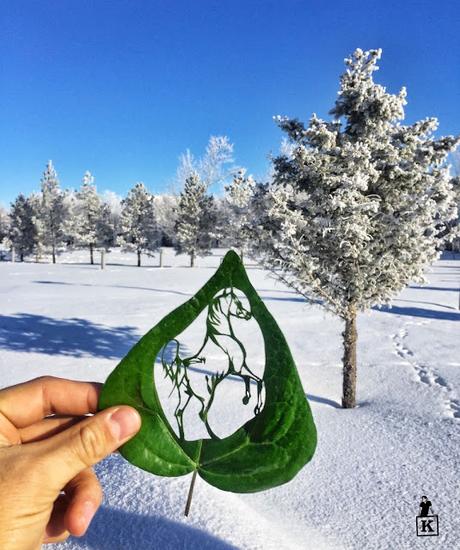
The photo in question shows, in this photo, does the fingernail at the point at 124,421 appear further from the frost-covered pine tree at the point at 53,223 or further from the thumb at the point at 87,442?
the frost-covered pine tree at the point at 53,223

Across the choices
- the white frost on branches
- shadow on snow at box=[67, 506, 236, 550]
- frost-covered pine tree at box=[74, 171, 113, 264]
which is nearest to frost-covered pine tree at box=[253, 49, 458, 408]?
the white frost on branches

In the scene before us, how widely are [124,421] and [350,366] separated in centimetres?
713

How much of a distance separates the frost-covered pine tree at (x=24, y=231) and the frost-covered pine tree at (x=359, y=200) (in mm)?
44078

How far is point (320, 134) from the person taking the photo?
693 cm

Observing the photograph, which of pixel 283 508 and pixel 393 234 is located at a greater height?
pixel 393 234

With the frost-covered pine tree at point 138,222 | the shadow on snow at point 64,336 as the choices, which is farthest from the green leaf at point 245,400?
the frost-covered pine tree at point 138,222

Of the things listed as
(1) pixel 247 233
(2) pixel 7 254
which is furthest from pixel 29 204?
(1) pixel 247 233

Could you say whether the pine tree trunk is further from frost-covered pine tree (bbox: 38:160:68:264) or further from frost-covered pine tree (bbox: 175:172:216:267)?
frost-covered pine tree (bbox: 38:160:68:264)

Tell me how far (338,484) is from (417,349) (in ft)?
26.8

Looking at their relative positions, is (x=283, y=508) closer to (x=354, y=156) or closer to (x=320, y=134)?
(x=354, y=156)

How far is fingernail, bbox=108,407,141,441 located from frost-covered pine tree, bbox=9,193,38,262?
48166 millimetres

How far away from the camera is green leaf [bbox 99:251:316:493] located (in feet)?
4.56

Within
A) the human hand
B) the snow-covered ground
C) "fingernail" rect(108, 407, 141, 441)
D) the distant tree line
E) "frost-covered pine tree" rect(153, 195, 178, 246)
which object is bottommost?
the snow-covered ground

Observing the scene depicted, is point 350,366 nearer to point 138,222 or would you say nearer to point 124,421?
point 124,421
